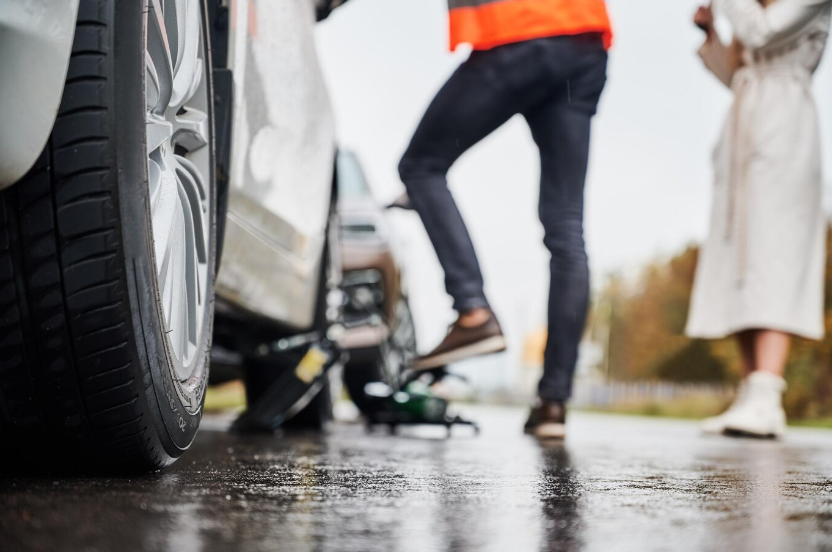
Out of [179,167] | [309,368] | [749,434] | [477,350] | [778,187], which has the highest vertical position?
[778,187]

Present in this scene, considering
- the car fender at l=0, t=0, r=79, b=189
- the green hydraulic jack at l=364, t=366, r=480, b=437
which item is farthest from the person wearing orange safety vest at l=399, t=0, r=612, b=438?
the car fender at l=0, t=0, r=79, b=189

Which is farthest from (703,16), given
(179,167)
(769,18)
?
(179,167)

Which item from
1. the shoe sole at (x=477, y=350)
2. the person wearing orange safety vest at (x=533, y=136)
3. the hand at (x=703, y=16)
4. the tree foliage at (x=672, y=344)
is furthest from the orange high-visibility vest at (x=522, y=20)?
the tree foliage at (x=672, y=344)

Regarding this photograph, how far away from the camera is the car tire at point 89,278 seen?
1.20 meters

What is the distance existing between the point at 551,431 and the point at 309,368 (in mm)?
836

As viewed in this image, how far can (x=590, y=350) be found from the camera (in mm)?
44156

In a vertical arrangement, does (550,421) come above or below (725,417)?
above

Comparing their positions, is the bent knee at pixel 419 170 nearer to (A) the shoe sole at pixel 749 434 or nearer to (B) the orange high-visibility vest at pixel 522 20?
(B) the orange high-visibility vest at pixel 522 20

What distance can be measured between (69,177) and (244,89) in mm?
810

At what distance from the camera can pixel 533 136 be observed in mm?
3312

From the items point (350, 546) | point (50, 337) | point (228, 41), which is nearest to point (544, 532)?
point (350, 546)

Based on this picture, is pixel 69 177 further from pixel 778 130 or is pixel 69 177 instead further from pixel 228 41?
pixel 778 130

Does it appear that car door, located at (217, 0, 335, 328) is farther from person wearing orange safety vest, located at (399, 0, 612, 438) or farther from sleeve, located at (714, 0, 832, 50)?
sleeve, located at (714, 0, 832, 50)

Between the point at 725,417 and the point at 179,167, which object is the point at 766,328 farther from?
the point at 179,167
